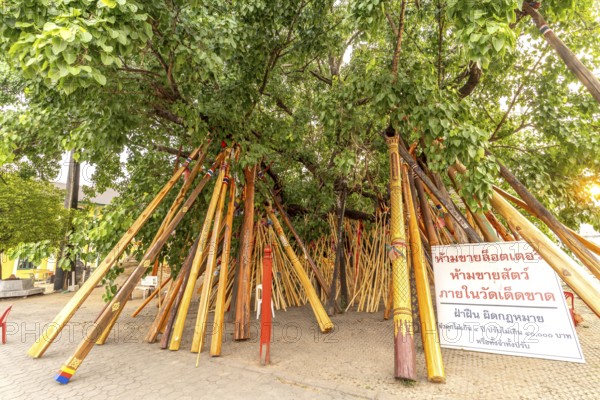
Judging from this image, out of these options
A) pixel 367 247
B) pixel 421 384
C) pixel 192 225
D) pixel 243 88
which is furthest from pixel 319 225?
pixel 421 384

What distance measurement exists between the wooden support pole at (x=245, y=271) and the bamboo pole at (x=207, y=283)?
43cm

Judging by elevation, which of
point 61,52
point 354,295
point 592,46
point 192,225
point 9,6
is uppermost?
point 592,46

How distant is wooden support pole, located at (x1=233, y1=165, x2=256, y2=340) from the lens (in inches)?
173

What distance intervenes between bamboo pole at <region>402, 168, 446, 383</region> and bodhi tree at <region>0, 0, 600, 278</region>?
82cm

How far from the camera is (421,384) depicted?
2855mm

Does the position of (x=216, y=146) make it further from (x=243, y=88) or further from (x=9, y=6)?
(x=9, y=6)

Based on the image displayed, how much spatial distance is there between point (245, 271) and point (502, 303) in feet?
10.8

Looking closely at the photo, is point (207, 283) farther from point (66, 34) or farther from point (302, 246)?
point (66, 34)

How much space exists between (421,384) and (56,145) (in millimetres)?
5653

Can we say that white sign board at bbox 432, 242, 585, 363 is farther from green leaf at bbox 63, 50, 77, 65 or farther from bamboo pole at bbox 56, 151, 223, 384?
green leaf at bbox 63, 50, 77, 65

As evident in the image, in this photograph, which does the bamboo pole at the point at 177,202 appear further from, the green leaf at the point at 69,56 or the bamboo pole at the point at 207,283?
the green leaf at the point at 69,56

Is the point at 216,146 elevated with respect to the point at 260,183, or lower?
elevated

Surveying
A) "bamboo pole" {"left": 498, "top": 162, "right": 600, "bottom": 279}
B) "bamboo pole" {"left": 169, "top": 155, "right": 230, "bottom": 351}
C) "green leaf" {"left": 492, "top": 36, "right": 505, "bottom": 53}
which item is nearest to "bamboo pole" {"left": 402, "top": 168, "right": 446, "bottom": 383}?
"bamboo pole" {"left": 498, "top": 162, "right": 600, "bottom": 279}

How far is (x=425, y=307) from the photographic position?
3369mm
